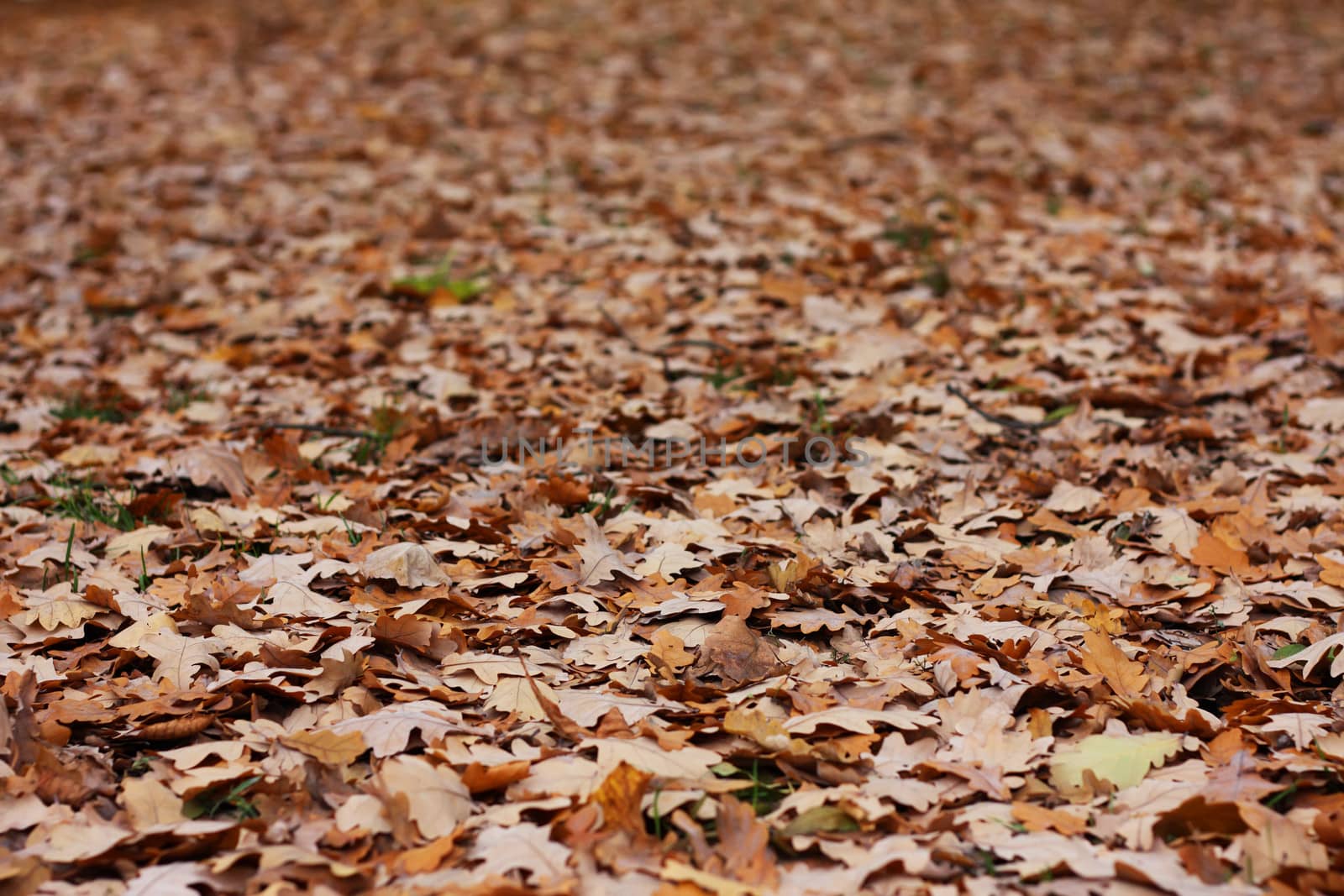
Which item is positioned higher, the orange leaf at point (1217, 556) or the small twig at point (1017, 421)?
the small twig at point (1017, 421)

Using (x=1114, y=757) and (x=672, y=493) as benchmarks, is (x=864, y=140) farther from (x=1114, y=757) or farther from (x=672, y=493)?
(x=1114, y=757)

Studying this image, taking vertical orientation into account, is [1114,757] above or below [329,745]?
below

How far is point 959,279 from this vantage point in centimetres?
515

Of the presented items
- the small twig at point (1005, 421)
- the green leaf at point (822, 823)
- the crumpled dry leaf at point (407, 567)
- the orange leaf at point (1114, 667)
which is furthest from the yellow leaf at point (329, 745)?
the small twig at point (1005, 421)

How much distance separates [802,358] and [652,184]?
8.68 feet

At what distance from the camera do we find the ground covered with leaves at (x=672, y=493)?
204 cm

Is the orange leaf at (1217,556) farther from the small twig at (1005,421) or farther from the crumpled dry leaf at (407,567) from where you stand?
the crumpled dry leaf at (407,567)

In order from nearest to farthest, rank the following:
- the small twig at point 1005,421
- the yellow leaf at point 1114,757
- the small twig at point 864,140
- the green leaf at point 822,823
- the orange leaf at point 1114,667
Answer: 1. the green leaf at point 822,823
2. the yellow leaf at point 1114,757
3. the orange leaf at point 1114,667
4. the small twig at point 1005,421
5. the small twig at point 864,140

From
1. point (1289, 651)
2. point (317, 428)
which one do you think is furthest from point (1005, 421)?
point (317, 428)

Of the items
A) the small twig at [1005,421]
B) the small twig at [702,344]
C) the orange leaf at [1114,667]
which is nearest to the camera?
the orange leaf at [1114,667]

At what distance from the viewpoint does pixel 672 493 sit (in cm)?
337

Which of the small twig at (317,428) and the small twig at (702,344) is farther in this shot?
the small twig at (702,344)

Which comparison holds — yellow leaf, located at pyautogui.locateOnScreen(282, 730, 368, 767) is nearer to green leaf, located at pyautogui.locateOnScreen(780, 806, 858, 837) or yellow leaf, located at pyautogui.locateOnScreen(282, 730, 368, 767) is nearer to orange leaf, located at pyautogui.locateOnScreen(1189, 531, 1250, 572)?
green leaf, located at pyautogui.locateOnScreen(780, 806, 858, 837)

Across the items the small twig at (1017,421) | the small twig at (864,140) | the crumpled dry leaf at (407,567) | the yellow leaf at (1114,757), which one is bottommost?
the yellow leaf at (1114,757)
